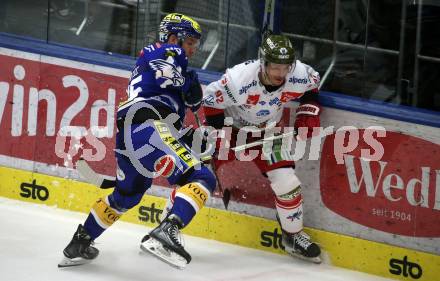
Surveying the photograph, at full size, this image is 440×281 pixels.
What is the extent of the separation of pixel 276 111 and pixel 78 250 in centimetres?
125

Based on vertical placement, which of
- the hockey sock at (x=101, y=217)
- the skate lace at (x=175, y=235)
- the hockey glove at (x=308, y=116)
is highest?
the hockey glove at (x=308, y=116)

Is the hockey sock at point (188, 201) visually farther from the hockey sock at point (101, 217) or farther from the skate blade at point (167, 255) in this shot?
the hockey sock at point (101, 217)

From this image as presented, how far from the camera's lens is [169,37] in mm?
5301

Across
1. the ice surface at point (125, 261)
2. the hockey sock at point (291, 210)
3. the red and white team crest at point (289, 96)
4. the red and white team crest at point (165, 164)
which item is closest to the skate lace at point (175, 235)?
the red and white team crest at point (165, 164)

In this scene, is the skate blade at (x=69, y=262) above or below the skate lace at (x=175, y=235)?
below

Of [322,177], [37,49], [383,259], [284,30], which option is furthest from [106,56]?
[383,259]

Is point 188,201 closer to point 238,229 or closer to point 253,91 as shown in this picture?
point 253,91

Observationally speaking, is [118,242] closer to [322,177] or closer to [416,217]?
[322,177]

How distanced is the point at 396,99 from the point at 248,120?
0.81m

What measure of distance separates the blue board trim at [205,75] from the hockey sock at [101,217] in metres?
1.02

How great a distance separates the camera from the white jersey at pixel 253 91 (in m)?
5.47

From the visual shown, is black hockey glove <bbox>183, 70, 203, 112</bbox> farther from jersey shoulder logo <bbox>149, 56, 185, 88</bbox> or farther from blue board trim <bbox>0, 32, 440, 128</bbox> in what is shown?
blue board trim <bbox>0, 32, 440, 128</bbox>

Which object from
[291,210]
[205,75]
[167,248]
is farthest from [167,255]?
[205,75]

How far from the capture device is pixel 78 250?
538 centimetres
